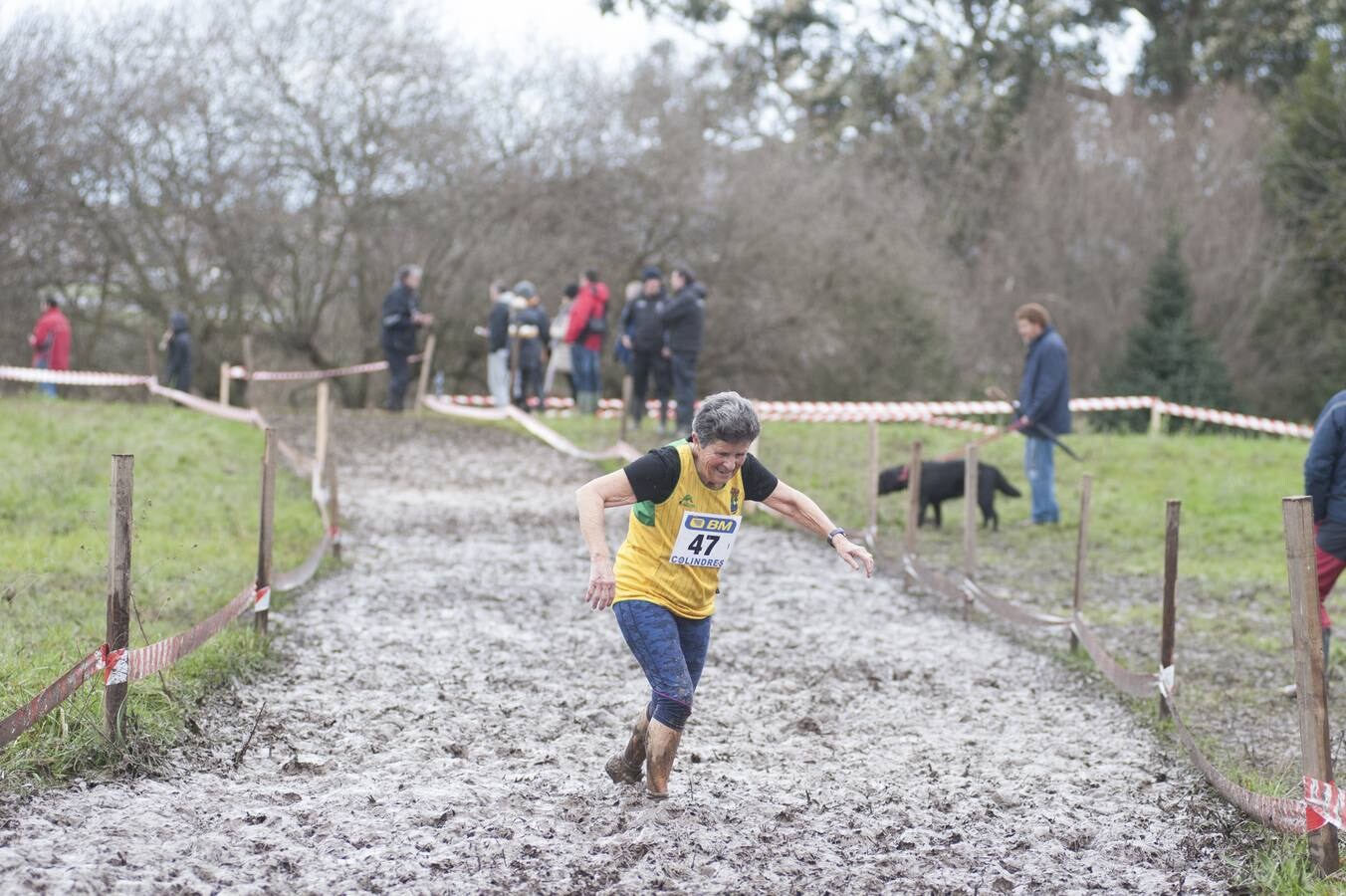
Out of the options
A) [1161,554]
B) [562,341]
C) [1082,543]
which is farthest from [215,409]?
[1082,543]

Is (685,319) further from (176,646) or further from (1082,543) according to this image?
(176,646)

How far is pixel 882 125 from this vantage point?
3638 centimetres

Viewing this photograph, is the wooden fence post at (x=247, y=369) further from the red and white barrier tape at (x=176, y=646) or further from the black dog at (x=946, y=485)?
the red and white barrier tape at (x=176, y=646)

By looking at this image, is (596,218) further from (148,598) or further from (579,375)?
(148,598)

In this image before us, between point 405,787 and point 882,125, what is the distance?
32131 mm

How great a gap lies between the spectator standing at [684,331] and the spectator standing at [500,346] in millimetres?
4314

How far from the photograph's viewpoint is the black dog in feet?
48.8

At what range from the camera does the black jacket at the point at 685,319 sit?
58.5 feet

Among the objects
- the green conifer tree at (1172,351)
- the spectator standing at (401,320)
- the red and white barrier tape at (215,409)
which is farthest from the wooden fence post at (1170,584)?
the green conifer tree at (1172,351)

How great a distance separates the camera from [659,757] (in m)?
5.92

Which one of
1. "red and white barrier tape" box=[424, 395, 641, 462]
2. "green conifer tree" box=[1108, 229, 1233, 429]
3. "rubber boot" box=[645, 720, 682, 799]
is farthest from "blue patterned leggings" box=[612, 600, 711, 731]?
"green conifer tree" box=[1108, 229, 1233, 429]

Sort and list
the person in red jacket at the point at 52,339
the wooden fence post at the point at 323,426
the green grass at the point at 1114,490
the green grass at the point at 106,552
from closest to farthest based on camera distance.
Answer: the green grass at the point at 106,552, the wooden fence post at the point at 323,426, the green grass at the point at 1114,490, the person in red jacket at the point at 52,339

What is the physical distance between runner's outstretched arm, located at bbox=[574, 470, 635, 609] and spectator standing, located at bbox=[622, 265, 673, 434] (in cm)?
1262

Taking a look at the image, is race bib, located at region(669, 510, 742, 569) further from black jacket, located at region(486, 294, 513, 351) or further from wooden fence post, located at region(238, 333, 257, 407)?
wooden fence post, located at region(238, 333, 257, 407)
